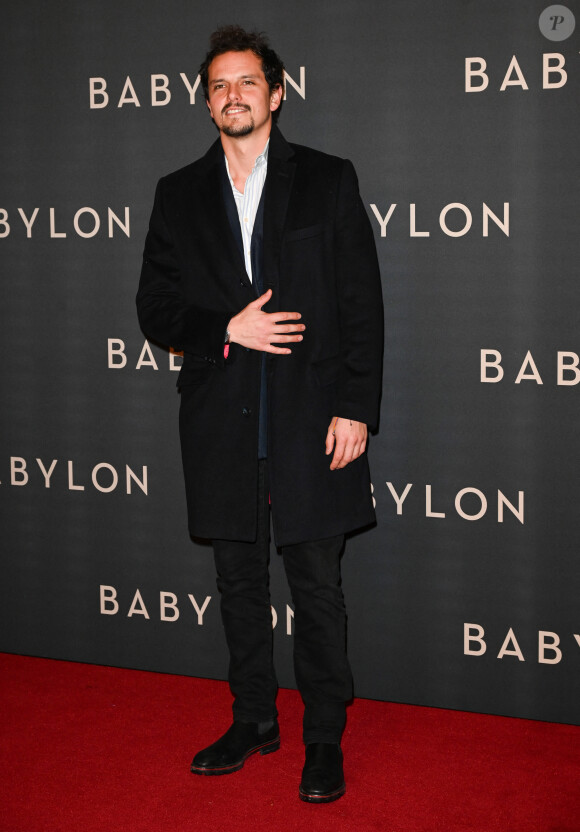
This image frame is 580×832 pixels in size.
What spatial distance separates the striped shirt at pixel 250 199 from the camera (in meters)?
2.26

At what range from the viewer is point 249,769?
7.48ft

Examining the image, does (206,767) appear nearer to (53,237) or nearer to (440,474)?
(440,474)

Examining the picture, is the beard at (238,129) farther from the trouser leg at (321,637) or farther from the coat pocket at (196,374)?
the trouser leg at (321,637)

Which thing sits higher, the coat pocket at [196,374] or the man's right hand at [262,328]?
the man's right hand at [262,328]

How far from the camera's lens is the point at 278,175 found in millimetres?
2254

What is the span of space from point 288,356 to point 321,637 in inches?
26.9

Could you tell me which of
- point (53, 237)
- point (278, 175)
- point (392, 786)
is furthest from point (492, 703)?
point (53, 237)

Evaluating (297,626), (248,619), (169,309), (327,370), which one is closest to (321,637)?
(297,626)

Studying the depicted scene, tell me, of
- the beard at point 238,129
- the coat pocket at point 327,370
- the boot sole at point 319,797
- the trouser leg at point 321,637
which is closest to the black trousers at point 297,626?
the trouser leg at point 321,637

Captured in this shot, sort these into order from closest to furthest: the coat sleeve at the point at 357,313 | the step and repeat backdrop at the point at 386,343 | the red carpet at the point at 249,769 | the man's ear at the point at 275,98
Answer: the red carpet at the point at 249,769
the coat sleeve at the point at 357,313
the man's ear at the point at 275,98
the step and repeat backdrop at the point at 386,343

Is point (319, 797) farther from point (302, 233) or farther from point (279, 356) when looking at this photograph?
point (302, 233)

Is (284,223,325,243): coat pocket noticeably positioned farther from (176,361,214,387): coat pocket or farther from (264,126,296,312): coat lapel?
(176,361,214,387): coat pocket

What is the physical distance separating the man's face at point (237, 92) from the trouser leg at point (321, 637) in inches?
40.2

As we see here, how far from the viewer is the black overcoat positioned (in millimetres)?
2182
